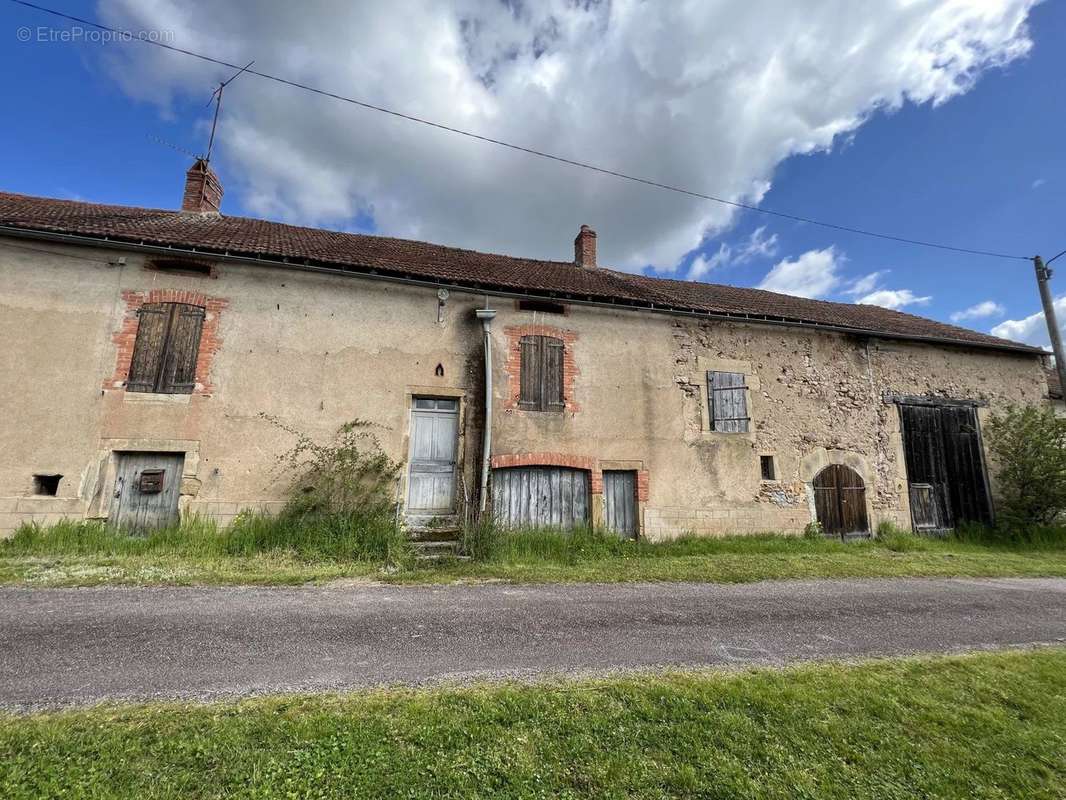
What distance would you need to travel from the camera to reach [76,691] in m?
2.95

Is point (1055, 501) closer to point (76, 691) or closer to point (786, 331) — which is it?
point (786, 331)

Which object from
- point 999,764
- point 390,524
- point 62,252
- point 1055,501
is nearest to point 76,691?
point 390,524

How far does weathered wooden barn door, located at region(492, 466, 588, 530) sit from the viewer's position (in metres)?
8.69

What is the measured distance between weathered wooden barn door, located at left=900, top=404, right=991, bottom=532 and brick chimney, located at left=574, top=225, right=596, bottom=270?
8.61 meters

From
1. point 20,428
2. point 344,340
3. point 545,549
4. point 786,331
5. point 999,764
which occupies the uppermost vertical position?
point 786,331

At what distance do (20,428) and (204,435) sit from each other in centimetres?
246

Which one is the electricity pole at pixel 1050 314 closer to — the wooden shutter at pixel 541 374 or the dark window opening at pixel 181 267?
the wooden shutter at pixel 541 374

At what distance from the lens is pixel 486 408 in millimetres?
8742

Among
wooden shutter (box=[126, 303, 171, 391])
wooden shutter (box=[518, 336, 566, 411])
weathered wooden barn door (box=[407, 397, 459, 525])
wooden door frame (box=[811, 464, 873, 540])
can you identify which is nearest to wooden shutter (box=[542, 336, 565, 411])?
wooden shutter (box=[518, 336, 566, 411])

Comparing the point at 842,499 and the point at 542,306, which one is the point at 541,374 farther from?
the point at 842,499

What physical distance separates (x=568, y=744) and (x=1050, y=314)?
15768 millimetres

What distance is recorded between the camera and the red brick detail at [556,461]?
8.73 meters

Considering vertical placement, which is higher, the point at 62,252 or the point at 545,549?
the point at 62,252

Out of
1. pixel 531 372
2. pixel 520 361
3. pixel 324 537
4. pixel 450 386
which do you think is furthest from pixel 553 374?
pixel 324 537
